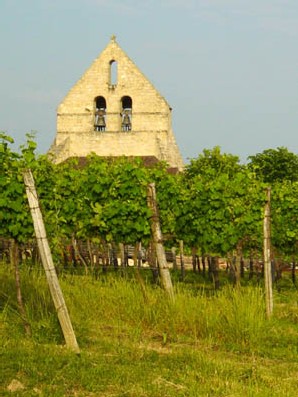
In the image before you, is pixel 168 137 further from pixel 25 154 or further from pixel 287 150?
pixel 25 154

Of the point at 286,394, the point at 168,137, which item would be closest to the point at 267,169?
the point at 168,137

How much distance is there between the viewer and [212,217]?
13.2 meters

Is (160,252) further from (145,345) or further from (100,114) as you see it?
(100,114)

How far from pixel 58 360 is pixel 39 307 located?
2.14 m

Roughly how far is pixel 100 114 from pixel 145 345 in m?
36.3

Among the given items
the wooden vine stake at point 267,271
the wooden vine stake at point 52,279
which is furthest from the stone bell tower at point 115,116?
the wooden vine stake at point 52,279

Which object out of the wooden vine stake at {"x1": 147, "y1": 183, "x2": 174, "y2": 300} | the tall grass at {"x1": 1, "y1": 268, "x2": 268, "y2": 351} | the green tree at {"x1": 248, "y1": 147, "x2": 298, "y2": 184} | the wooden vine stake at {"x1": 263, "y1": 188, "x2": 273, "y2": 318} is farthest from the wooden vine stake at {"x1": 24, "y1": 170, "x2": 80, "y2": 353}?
the green tree at {"x1": 248, "y1": 147, "x2": 298, "y2": 184}

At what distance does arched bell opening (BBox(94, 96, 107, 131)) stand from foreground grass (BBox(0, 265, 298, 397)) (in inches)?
1271

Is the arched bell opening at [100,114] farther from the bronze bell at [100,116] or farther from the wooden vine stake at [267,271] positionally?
the wooden vine stake at [267,271]

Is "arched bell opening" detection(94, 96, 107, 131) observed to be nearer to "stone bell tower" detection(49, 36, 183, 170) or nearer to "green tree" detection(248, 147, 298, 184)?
"stone bell tower" detection(49, 36, 183, 170)

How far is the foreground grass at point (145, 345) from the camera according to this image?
230 inches

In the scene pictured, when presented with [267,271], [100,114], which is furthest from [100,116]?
[267,271]

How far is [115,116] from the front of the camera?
41.5 metres

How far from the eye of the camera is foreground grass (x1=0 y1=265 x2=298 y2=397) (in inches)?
230
